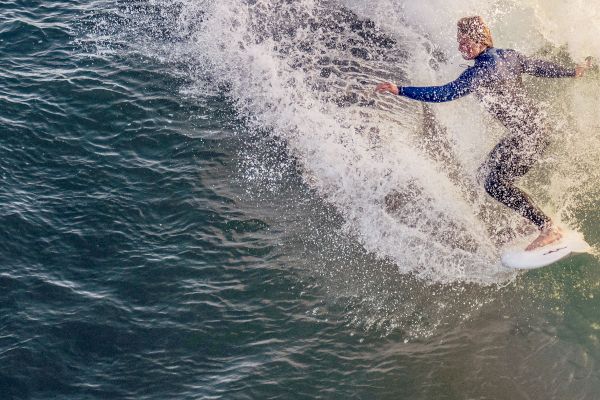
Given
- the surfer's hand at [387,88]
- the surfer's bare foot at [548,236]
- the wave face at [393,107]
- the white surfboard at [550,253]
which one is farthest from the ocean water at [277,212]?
the surfer's hand at [387,88]

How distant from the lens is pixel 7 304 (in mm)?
9867

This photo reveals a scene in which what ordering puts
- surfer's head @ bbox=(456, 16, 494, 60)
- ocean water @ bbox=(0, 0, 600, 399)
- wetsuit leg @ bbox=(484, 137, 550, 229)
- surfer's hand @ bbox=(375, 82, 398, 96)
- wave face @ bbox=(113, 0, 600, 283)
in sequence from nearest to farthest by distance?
1. ocean water @ bbox=(0, 0, 600, 399)
2. surfer's hand @ bbox=(375, 82, 398, 96)
3. surfer's head @ bbox=(456, 16, 494, 60)
4. wetsuit leg @ bbox=(484, 137, 550, 229)
5. wave face @ bbox=(113, 0, 600, 283)

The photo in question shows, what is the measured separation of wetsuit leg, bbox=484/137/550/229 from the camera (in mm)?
9898

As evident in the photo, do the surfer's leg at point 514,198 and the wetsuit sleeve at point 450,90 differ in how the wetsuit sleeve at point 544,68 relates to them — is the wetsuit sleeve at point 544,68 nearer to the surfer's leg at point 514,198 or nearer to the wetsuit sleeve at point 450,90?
the wetsuit sleeve at point 450,90

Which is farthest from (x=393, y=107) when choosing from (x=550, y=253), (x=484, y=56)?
(x=550, y=253)

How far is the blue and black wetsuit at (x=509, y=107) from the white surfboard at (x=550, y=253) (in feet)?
1.17

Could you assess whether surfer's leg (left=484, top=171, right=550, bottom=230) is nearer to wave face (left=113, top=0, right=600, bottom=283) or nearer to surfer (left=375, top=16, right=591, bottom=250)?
surfer (left=375, top=16, right=591, bottom=250)

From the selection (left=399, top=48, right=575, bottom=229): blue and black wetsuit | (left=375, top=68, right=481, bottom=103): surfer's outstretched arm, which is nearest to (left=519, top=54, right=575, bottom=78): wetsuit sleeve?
(left=399, top=48, right=575, bottom=229): blue and black wetsuit

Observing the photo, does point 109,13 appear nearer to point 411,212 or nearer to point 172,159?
point 172,159

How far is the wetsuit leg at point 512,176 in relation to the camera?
9.90m

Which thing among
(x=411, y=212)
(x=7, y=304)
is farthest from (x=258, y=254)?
(x=7, y=304)

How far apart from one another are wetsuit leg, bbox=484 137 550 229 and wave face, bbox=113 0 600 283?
95 centimetres

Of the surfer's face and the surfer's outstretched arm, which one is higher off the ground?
the surfer's face

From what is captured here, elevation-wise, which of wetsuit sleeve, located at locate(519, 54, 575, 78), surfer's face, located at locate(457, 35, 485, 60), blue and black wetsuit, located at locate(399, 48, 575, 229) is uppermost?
surfer's face, located at locate(457, 35, 485, 60)
